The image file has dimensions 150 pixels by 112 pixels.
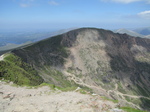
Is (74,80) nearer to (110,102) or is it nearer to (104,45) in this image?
(104,45)

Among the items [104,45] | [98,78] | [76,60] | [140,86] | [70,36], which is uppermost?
[70,36]

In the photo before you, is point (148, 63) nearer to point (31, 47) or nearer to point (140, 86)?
point (140, 86)

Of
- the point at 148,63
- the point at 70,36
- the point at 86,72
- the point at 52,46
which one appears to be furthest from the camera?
the point at 148,63

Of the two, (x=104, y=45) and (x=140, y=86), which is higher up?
(x=104, y=45)

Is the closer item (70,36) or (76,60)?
(76,60)

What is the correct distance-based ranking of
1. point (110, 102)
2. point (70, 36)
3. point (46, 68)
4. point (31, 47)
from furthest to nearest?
point (70, 36) → point (31, 47) → point (46, 68) → point (110, 102)

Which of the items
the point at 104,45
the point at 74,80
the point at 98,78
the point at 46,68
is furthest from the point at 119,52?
the point at 46,68
